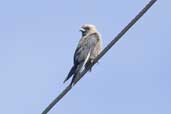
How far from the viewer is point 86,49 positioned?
49.7 feet

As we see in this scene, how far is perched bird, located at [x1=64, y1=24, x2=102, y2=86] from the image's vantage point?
44.9 feet

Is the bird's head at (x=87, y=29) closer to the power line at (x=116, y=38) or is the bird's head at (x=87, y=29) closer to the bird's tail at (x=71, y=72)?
the bird's tail at (x=71, y=72)

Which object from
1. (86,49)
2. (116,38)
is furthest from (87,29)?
(116,38)

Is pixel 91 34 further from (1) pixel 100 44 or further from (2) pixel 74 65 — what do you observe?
(2) pixel 74 65

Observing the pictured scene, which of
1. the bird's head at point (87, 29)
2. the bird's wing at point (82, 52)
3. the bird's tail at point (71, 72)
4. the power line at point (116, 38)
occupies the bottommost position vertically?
the power line at point (116, 38)

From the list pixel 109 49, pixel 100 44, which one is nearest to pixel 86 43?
pixel 100 44

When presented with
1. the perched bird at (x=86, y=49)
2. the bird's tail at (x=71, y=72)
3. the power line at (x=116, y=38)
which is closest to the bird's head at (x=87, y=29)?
the perched bird at (x=86, y=49)

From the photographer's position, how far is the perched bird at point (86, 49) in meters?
13.7

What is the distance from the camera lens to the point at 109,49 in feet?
34.0

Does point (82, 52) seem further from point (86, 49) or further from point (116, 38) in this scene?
point (116, 38)

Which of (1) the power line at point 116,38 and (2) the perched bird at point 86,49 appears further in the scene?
(2) the perched bird at point 86,49

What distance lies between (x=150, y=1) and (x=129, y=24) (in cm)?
43

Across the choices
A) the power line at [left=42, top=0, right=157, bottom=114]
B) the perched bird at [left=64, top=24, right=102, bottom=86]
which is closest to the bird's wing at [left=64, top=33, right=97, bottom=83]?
Result: the perched bird at [left=64, top=24, right=102, bottom=86]

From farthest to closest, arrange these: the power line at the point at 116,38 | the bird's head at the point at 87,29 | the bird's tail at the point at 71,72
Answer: the bird's head at the point at 87,29 < the bird's tail at the point at 71,72 < the power line at the point at 116,38
